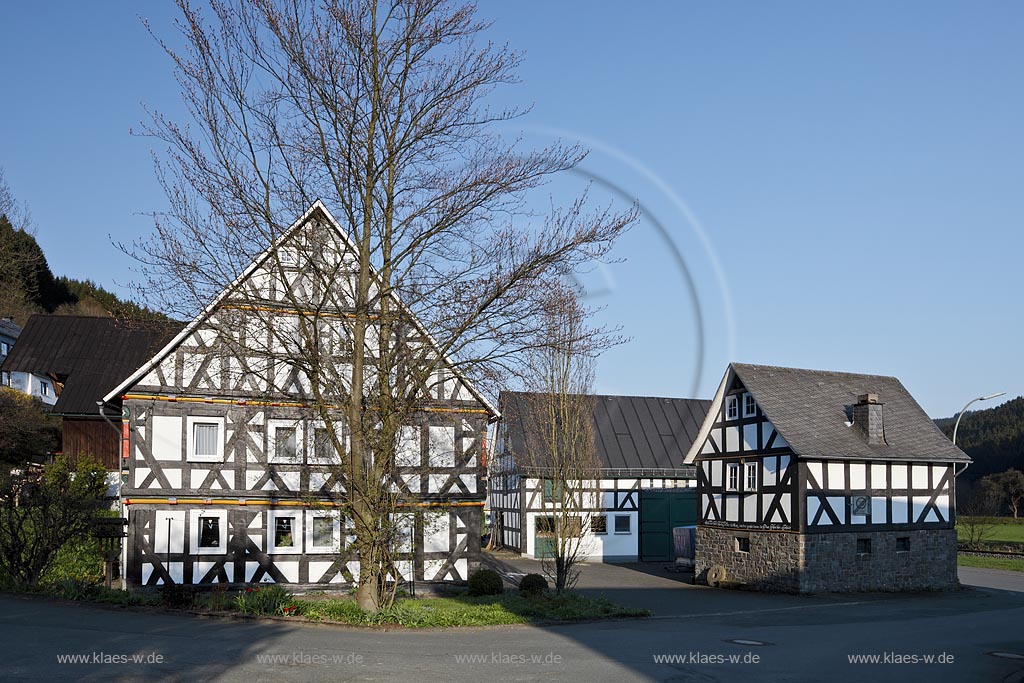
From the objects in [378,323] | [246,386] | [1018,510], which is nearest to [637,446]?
[246,386]

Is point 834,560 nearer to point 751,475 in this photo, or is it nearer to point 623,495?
point 751,475

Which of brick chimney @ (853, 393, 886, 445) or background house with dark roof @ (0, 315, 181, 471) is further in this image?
background house with dark roof @ (0, 315, 181, 471)

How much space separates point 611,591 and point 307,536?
394 inches

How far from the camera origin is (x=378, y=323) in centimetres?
1908

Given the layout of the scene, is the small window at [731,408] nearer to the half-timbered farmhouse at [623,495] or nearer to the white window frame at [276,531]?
the half-timbered farmhouse at [623,495]

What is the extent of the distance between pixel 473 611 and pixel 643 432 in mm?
26352

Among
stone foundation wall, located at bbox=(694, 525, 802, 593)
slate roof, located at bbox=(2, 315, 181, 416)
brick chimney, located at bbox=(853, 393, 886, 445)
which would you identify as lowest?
stone foundation wall, located at bbox=(694, 525, 802, 593)

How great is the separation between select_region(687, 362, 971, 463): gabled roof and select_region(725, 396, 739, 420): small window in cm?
36

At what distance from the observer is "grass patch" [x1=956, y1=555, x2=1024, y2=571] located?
4091cm

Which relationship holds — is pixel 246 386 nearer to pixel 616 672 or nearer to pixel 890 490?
pixel 616 672

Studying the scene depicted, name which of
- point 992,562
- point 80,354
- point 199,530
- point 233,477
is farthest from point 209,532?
point 992,562

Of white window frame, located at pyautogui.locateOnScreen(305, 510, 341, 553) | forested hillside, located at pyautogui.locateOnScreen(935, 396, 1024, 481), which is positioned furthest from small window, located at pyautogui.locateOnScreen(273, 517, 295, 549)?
forested hillside, located at pyautogui.locateOnScreen(935, 396, 1024, 481)

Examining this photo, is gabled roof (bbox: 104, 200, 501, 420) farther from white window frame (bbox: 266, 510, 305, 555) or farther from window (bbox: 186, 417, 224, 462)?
white window frame (bbox: 266, 510, 305, 555)

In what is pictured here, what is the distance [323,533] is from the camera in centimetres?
2519
